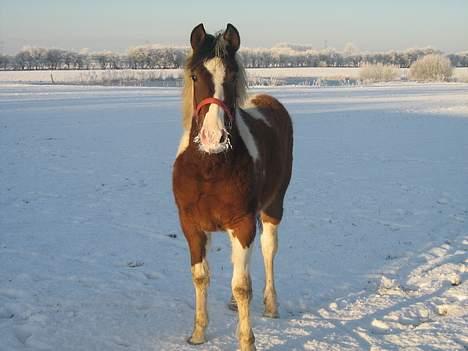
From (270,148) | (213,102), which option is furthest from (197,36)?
(270,148)

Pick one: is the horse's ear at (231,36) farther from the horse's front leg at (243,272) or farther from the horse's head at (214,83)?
the horse's front leg at (243,272)

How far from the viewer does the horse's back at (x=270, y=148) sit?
381 cm

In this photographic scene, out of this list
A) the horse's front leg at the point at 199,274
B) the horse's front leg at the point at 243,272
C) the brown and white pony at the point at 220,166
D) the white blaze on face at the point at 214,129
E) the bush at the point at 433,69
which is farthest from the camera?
the bush at the point at 433,69

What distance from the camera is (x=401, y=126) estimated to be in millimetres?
17219

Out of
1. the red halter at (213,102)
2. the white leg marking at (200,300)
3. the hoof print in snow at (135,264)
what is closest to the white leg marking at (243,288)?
the white leg marking at (200,300)

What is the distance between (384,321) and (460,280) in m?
1.31

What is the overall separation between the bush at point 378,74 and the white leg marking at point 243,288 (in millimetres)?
53998

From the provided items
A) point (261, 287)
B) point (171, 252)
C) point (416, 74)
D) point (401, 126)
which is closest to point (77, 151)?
point (171, 252)

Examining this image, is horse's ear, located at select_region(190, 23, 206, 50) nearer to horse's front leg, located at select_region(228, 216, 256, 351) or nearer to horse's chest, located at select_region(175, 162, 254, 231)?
horse's chest, located at select_region(175, 162, 254, 231)

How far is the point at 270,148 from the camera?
4.09 meters

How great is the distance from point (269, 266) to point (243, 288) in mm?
943

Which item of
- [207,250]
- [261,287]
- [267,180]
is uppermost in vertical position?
[267,180]

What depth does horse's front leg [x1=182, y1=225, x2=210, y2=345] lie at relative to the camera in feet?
11.8

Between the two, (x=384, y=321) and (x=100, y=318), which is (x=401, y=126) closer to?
(x=384, y=321)
